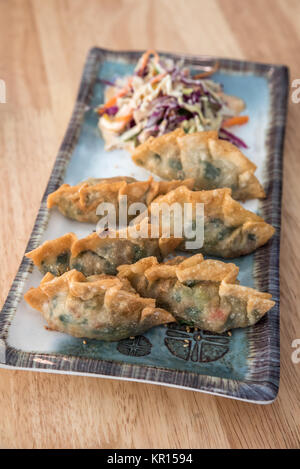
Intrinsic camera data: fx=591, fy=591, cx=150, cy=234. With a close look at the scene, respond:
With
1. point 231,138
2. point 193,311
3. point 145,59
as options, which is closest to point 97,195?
point 193,311

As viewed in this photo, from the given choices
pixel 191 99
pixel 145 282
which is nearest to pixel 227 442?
pixel 145 282

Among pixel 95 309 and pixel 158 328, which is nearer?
pixel 95 309

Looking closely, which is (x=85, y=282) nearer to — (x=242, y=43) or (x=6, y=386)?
(x=6, y=386)

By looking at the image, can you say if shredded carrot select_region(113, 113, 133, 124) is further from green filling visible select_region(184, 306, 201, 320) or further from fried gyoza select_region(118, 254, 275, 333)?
green filling visible select_region(184, 306, 201, 320)

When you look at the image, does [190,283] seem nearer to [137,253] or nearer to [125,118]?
A: [137,253]

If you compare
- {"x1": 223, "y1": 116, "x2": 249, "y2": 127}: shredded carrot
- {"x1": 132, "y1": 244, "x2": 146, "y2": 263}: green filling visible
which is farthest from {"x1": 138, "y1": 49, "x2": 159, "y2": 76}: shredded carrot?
{"x1": 132, "y1": 244, "x2": 146, "y2": 263}: green filling visible

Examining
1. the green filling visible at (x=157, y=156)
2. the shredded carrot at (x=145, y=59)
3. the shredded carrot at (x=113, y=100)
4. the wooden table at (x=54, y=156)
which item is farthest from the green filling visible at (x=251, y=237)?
the shredded carrot at (x=145, y=59)
